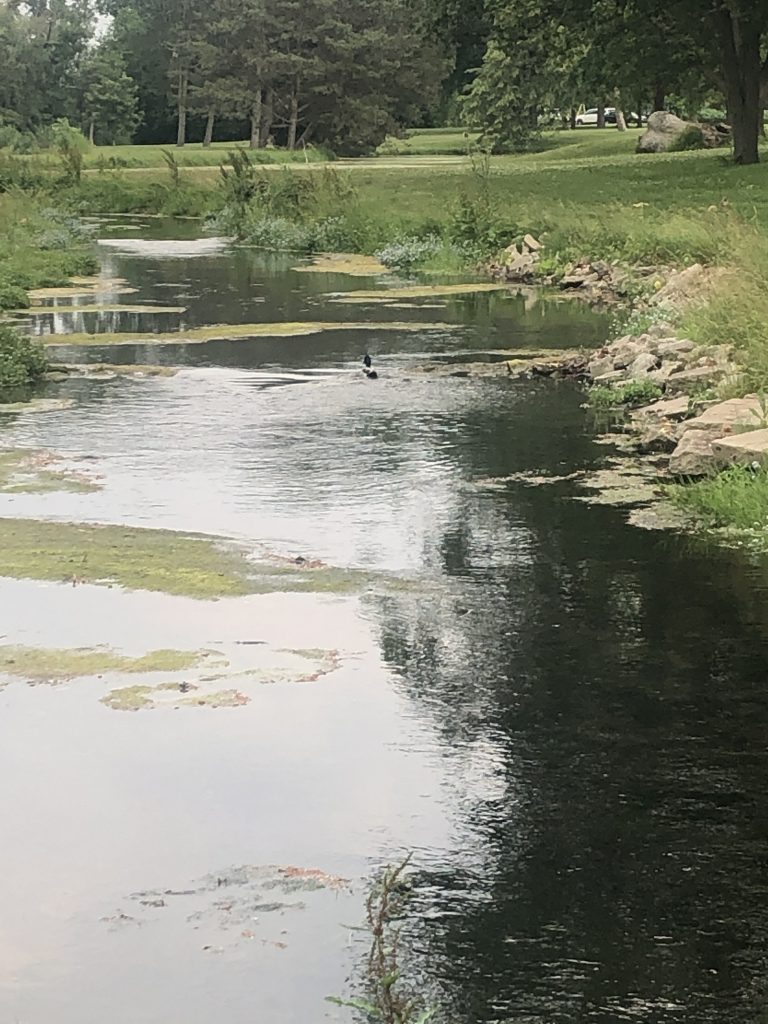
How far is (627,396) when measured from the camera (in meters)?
15.5

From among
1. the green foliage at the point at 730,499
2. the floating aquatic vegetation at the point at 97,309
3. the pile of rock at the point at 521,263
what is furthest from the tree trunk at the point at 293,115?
the green foliage at the point at 730,499

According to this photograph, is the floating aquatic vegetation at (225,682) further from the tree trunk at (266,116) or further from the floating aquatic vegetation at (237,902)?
the tree trunk at (266,116)

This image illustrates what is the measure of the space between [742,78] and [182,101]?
1884 inches

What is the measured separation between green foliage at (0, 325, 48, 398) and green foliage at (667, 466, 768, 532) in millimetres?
7817

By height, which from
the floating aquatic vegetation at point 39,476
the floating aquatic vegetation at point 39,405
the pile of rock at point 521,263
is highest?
the pile of rock at point 521,263

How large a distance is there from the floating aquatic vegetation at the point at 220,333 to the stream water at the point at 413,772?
834 cm

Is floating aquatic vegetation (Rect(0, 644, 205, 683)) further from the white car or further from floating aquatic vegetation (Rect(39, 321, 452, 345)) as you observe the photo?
the white car

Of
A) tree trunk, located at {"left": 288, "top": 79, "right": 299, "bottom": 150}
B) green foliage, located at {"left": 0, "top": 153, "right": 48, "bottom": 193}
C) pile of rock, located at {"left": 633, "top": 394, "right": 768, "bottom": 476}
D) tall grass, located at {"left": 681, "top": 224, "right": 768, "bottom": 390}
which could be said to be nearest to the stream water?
pile of rock, located at {"left": 633, "top": 394, "right": 768, "bottom": 476}

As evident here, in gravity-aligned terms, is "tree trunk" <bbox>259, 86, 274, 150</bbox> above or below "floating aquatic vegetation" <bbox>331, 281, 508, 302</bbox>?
above

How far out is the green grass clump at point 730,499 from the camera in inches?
419

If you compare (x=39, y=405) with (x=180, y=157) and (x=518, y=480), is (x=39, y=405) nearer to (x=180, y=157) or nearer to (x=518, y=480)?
(x=518, y=480)

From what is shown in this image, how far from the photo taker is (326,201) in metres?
40.1

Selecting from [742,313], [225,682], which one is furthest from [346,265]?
[225,682]

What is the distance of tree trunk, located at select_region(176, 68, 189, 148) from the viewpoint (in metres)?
81.7
